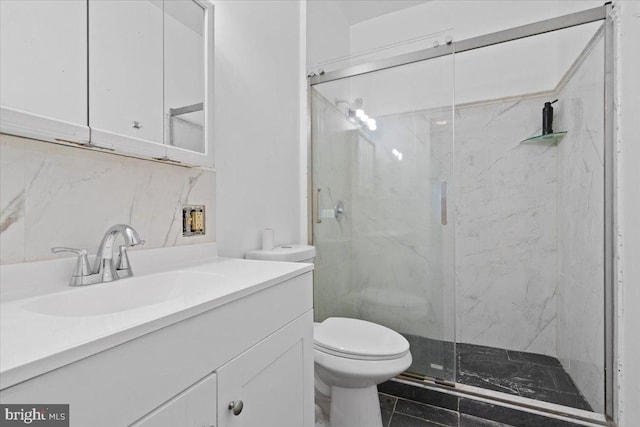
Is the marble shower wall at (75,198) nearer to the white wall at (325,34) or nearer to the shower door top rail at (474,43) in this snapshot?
the shower door top rail at (474,43)

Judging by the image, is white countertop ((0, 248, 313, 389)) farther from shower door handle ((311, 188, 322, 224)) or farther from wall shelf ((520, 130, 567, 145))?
wall shelf ((520, 130, 567, 145))

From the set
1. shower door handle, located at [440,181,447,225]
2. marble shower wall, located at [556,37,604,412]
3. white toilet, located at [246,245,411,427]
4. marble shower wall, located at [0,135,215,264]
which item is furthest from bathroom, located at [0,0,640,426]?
white toilet, located at [246,245,411,427]

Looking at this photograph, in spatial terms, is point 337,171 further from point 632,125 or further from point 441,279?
point 632,125

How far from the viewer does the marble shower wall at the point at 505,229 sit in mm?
2023

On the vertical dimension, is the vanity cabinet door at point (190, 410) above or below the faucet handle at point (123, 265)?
below

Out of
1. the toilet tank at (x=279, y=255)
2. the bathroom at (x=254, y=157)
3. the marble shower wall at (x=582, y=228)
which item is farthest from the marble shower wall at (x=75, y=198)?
the marble shower wall at (x=582, y=228)

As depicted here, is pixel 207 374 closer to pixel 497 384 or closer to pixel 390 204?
pixel 390 204

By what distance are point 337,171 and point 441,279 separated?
0.89 metres

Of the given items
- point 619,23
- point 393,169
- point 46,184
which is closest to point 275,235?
point 393,169

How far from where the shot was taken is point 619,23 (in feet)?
4.15

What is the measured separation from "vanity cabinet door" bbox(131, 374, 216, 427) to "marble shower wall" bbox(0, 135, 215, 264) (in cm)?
49

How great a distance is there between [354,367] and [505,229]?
1.55m

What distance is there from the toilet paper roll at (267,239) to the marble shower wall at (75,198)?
45cm

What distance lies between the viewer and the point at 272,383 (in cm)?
77
